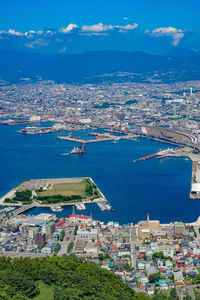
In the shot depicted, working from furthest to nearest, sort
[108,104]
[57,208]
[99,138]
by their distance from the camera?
[108,104] < [99,138] < [57,208]

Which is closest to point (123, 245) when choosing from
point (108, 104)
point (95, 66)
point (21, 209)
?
point (21, 209)

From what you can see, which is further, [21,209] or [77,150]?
[77,150]

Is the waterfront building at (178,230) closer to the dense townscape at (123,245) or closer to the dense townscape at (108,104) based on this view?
the dense townscape at (123,245)

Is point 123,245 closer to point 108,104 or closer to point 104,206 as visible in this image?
point 104,206

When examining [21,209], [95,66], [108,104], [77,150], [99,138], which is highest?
[95,66]

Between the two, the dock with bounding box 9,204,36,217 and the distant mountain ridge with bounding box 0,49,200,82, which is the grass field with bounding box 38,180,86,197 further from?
the distant mountain ridge with bounding box 0,49,200,82

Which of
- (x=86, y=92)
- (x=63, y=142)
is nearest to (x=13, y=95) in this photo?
(x=86, y=92)

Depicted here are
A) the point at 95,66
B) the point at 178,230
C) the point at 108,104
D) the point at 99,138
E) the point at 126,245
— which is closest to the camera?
the point at 126,245

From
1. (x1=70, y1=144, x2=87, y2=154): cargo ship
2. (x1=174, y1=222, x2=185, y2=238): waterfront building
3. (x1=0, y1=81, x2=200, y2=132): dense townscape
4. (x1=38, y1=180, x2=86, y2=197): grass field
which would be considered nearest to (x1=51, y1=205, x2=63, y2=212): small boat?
(x1=38, y1=180, x2=86, y2=197): grass field
